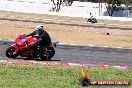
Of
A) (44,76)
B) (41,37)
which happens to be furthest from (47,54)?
(44,76)

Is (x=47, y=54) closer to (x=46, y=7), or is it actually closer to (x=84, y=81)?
(x=84, y=81)

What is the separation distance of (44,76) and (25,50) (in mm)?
5166

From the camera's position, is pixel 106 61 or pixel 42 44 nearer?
pixel 42 44

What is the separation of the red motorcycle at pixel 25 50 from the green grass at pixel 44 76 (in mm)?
2532

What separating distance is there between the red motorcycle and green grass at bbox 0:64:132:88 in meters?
2.53

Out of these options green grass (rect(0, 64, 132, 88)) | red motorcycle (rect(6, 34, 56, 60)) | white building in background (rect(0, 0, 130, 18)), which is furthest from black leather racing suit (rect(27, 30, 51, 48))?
white building in background (rect(0, 0, 130, 18))

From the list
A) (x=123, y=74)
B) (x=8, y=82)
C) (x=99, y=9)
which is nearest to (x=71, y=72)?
(x=123, y=74)

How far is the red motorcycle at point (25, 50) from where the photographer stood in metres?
19.0

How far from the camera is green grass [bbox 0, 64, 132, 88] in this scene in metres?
12.6

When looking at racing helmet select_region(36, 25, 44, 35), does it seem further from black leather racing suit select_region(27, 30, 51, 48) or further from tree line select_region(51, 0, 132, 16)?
tree line select_region(51, 0, 132, 16)

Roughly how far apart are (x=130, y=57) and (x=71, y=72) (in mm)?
Answer: 8834

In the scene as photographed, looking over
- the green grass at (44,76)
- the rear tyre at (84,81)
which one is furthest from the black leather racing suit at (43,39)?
the rear tyre at (84,81)

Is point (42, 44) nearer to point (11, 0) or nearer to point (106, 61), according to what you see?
point (106, 61)

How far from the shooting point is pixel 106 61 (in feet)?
68.0
